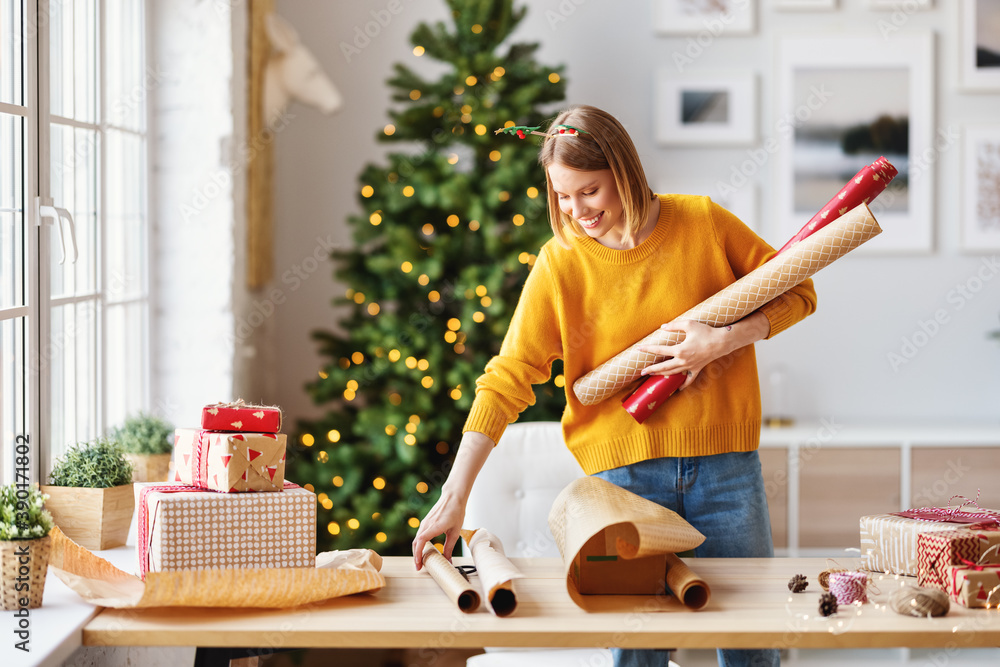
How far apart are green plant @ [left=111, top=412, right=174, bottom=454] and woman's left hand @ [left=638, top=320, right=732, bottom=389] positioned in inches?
46.3

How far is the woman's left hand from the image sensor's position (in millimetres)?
1529

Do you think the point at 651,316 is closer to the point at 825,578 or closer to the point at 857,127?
the point at 825,578

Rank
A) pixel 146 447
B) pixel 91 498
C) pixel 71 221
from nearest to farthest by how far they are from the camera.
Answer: pixel 91 498
pixel 71 221
pixel 146 447

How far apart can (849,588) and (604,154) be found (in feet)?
2.63

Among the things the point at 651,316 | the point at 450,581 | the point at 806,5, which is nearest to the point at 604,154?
the point at 651,316

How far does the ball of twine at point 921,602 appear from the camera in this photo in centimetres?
126

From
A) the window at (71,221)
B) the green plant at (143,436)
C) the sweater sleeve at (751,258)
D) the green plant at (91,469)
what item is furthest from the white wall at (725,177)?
the sweater sleeve at (751,258)

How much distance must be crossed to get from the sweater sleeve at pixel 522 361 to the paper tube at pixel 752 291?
0.09 metres

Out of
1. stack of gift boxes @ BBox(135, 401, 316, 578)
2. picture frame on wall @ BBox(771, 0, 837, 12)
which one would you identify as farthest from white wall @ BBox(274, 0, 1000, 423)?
stack of gift boxes @ BBox(135, 401, 316, 578)

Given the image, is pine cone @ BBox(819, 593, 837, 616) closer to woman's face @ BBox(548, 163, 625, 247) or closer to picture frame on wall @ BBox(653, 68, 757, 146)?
woman's face @ BBox(548, 163, 625, 247)

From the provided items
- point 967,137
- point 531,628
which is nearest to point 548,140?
point 531,628

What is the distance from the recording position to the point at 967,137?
3.27m

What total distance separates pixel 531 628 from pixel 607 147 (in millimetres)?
799

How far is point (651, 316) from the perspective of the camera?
1612 mm
